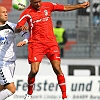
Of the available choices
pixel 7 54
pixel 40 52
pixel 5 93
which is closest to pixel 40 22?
pixel 40 52

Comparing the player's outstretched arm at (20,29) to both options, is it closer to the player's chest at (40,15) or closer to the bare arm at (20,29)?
the bare arm at (20,29)

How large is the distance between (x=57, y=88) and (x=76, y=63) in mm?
821

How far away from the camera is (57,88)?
13.9 metres

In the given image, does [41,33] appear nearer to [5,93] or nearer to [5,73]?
[5,73]

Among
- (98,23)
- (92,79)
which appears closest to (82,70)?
(92,79)

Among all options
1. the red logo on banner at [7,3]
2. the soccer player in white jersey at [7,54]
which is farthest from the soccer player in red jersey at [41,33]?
the red logo on banner at [7,3]

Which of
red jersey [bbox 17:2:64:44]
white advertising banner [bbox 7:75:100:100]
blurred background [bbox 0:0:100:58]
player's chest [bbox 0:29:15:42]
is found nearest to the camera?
player's chest [bbox 0:29:15:42]

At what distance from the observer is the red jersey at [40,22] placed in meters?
9.99

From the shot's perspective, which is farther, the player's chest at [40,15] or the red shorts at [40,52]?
the red shorts at [40,52]

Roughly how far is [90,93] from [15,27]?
185 inches

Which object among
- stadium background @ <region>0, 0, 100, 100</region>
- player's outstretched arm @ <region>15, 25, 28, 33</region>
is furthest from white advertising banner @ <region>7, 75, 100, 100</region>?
player's outstretched arm @ <region>15, 25, 28, 33</region>

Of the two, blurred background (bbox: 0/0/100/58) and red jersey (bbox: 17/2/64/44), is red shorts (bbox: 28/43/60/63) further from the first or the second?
blurred background (bbox: 0/0/100/58)

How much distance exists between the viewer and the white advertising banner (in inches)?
543

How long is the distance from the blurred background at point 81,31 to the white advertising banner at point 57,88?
0.74 m
